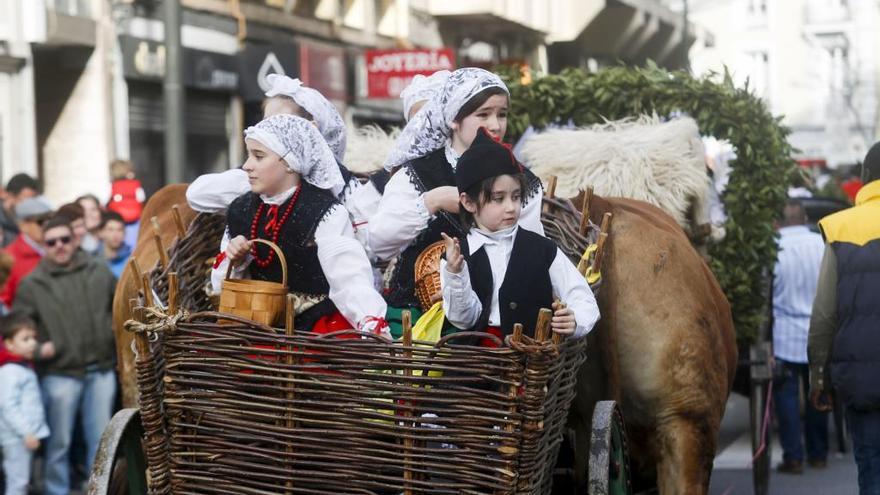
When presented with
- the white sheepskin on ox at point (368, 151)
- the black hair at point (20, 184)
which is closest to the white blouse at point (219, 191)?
the white sheepskin on ox at point (368, 151)

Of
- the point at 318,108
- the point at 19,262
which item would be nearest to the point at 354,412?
the point at 318,108

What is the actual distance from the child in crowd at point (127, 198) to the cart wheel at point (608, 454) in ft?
23.6

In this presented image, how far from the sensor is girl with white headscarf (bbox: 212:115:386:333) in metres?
5.12

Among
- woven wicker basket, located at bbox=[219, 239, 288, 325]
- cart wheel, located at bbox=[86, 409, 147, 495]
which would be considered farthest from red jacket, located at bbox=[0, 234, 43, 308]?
woven wicker basket, located at bbox=[219, 239, 288, 325]

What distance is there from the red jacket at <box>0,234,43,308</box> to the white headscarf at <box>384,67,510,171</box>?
489cm

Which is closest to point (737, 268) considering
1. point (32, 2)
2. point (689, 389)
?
point (689, 389)

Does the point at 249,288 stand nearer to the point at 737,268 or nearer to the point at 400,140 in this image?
the point at 400,140

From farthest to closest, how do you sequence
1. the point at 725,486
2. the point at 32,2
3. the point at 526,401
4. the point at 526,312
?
the point at 32,2 → the point at 725,486 → the point at 526,312 → the point at 526,401

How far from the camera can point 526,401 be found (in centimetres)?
429

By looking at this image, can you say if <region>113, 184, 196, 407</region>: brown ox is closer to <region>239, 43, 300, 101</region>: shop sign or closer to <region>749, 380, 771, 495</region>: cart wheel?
<region>749, 380, 771, 495</region>: cart wheel

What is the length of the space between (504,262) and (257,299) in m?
0.78

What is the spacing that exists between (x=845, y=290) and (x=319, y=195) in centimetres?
243

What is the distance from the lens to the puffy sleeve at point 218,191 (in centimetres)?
588

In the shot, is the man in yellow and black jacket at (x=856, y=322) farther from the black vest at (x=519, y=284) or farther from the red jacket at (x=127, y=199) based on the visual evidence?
the red jacket at (x=127, y=199)
